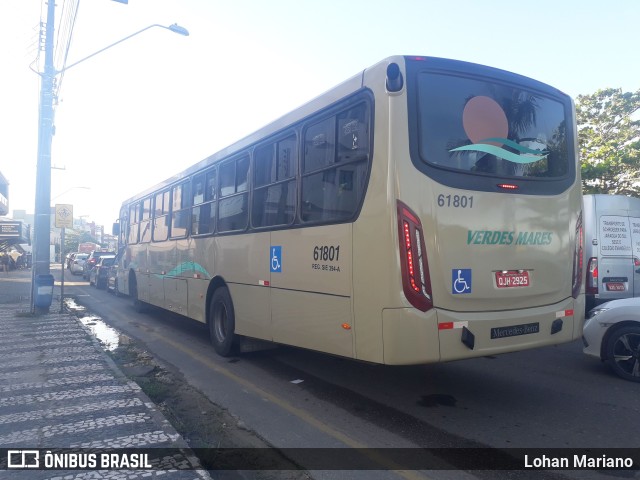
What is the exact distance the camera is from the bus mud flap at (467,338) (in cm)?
455

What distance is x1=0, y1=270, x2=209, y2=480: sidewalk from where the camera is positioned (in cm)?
400

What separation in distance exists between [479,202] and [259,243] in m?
3.15

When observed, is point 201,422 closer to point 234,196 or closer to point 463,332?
point 463,332

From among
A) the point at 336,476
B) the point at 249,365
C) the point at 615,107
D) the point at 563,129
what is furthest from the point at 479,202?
the point at 615,107

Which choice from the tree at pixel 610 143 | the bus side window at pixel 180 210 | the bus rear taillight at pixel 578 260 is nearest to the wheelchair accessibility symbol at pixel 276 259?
the bus rear taillight at pixel 578 260

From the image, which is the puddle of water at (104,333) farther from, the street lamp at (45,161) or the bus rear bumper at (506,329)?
the bus rear bumper at (506,329)

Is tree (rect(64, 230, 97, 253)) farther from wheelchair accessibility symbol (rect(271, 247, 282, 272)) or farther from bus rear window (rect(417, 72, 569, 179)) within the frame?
bus rear window (rect(417, 72, 569, 179))

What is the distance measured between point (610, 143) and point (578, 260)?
15870 mm

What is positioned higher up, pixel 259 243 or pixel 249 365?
pixel 259 243

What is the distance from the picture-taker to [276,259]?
6.26 metres

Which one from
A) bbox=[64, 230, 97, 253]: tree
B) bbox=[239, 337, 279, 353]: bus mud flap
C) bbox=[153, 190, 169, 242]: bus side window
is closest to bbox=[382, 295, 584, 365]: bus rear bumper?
bbox=[239, 337, 279, 353]: bus mud flap

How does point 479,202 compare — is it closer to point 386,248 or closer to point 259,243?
point 386,248

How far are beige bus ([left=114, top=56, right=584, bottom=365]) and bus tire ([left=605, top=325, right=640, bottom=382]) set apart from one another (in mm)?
1224

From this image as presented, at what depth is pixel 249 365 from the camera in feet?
24.3
